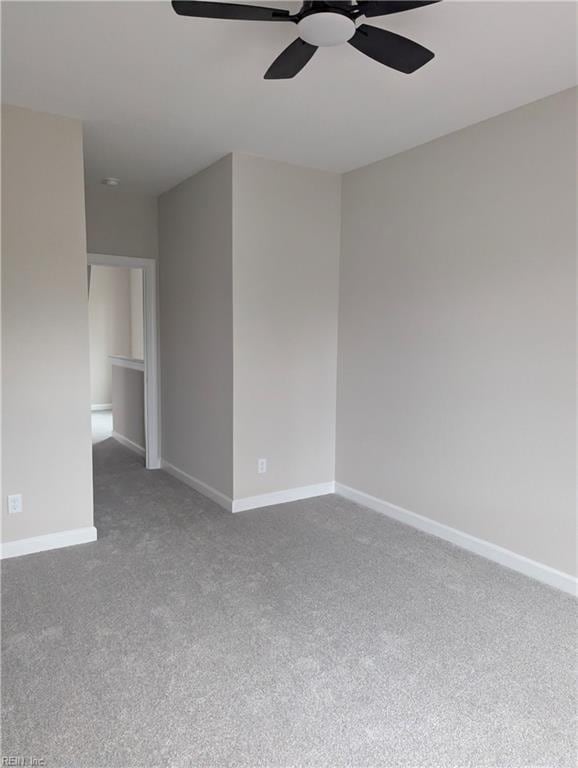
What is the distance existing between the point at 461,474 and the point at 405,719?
1.76 metres

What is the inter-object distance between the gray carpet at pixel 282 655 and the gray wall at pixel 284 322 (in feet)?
2.74

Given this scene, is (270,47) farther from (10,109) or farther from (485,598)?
(485,598)

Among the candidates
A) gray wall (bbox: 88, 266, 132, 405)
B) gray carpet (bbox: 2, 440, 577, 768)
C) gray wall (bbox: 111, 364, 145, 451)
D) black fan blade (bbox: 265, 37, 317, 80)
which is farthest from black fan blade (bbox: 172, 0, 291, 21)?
gray wall (bbox: 88, 266, 132, 405)

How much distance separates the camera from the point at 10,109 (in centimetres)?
298

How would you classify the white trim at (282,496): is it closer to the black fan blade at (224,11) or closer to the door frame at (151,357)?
the door frame at (151,357)

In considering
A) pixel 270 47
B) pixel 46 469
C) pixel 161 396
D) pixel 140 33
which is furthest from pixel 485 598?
pixel 161 396

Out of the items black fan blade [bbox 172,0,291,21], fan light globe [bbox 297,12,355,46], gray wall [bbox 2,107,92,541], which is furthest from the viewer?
gray wall [bbox 2,107,92,541]

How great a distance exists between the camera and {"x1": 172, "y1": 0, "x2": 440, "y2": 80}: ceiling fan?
174 centimetres

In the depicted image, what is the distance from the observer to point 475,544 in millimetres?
3283

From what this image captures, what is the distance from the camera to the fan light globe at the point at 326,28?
183cm

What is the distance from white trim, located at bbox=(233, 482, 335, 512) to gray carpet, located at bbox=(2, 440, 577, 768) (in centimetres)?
51

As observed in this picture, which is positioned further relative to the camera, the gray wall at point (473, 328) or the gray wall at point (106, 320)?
the gray wall at point (106, 320)

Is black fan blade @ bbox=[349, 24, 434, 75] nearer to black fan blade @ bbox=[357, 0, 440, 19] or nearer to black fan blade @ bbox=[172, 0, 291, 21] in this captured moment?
black fan blade @ bbox=[357, 0, 440, 19]

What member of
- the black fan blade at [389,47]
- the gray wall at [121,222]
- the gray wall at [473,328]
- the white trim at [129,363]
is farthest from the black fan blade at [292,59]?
the white trim at [129,363]
